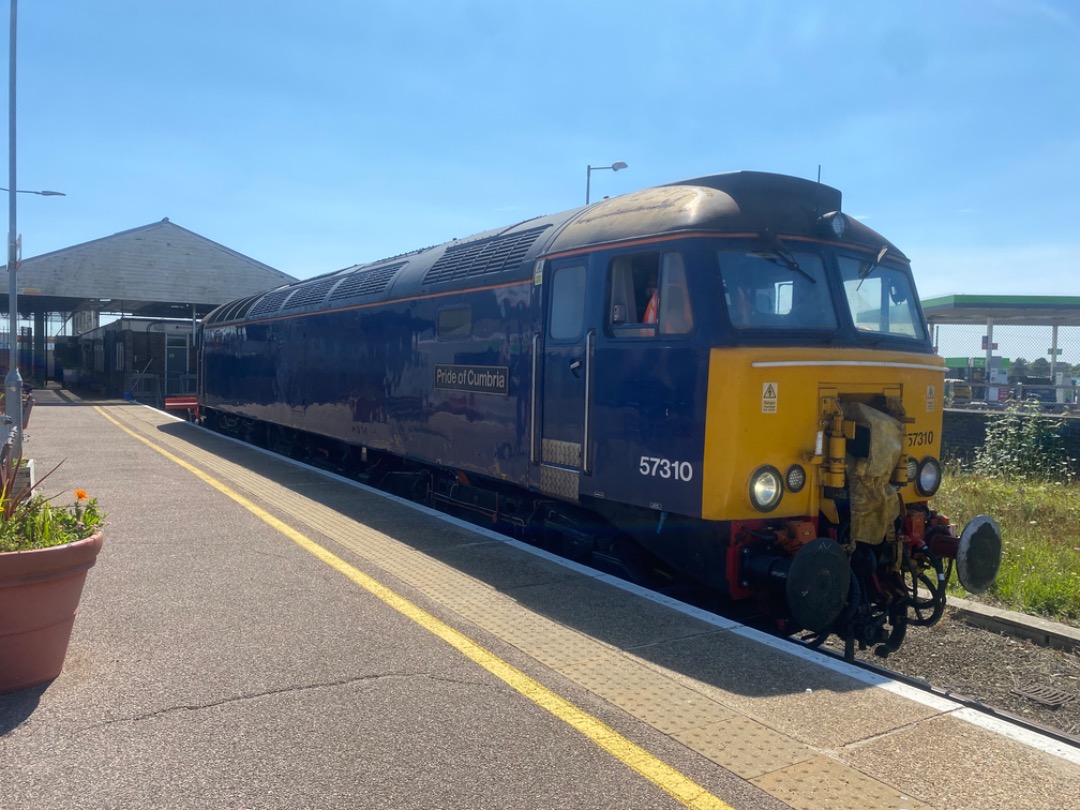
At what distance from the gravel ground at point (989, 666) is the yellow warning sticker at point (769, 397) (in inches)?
89.9

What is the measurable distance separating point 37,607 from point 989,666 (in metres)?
6.09

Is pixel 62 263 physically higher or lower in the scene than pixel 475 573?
higher

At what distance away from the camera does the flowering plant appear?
4.11m

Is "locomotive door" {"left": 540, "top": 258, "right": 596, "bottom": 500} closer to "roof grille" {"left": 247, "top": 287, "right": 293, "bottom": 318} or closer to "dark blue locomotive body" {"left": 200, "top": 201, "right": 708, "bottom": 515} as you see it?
"dark blue locomotive body" {"left": 200, "top": 201, "right": 708, "bottom": 515}

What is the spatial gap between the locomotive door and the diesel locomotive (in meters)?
0.02

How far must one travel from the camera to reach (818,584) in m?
Result: 5.29

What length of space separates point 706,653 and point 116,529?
5.63m

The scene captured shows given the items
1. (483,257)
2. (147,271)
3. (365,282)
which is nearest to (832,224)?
(483,257)

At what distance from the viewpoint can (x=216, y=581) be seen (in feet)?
20.2

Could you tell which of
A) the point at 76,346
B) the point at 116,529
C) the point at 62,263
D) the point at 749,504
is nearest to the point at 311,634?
the point at 749,504

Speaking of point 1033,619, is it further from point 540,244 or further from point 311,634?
point 311,634

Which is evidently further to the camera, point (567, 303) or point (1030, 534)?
point (1030, 534)

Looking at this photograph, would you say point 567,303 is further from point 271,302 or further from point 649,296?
point 271,302

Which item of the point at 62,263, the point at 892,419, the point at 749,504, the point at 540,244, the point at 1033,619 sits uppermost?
the point at 62,263
